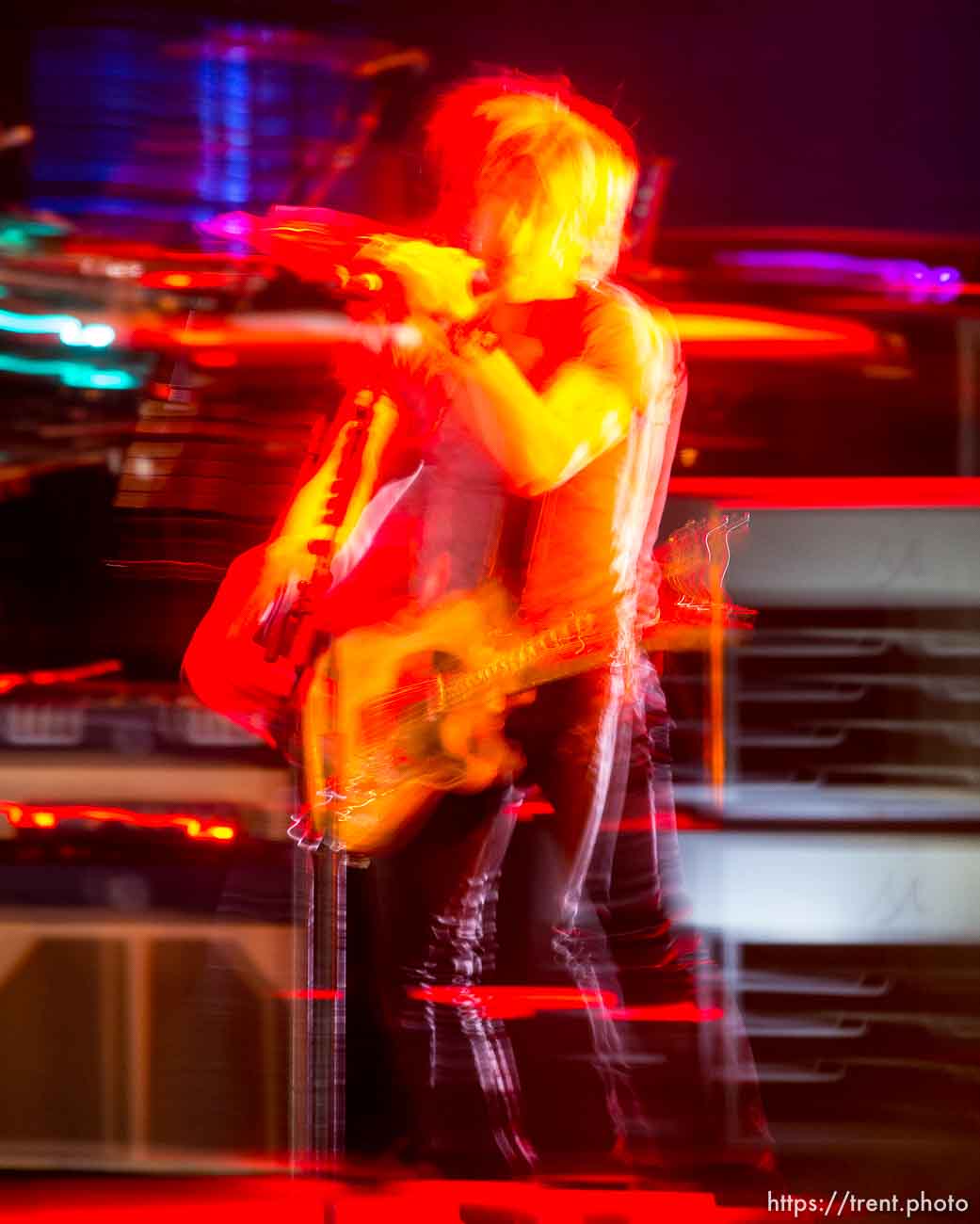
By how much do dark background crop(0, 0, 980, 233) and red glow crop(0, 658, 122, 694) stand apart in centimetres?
77

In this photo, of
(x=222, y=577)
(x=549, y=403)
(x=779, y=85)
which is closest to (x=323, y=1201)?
(x=222, y=577)

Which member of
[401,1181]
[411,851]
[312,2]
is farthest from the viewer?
[312,2]

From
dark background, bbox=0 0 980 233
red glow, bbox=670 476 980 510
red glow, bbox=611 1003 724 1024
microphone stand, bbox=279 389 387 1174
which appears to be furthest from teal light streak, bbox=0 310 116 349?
Result: red glow, bbox=611 1003 724 1024

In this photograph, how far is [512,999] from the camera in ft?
5.86

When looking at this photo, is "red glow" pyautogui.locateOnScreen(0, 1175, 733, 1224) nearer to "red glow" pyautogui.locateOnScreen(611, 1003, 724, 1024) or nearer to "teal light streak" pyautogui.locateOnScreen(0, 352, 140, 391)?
"red glow" pyautogui.locateOnScreen(611, 1003, 724, 1024)

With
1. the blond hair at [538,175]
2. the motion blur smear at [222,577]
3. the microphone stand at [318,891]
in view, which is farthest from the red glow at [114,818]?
the blond hair at [538,175]

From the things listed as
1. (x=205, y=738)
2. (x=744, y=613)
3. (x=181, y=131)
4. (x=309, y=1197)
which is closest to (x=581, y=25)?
(x=181, y=131)

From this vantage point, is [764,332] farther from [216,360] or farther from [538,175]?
[216,360]

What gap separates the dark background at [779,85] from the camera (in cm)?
193

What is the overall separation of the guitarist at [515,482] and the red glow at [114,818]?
0.17 meters

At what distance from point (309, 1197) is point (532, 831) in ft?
1.93

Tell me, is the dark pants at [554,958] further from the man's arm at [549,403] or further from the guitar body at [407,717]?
the man's arm at [549,403]

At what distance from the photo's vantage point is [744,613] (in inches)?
72.6

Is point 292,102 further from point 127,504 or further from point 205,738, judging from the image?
point 205,738
